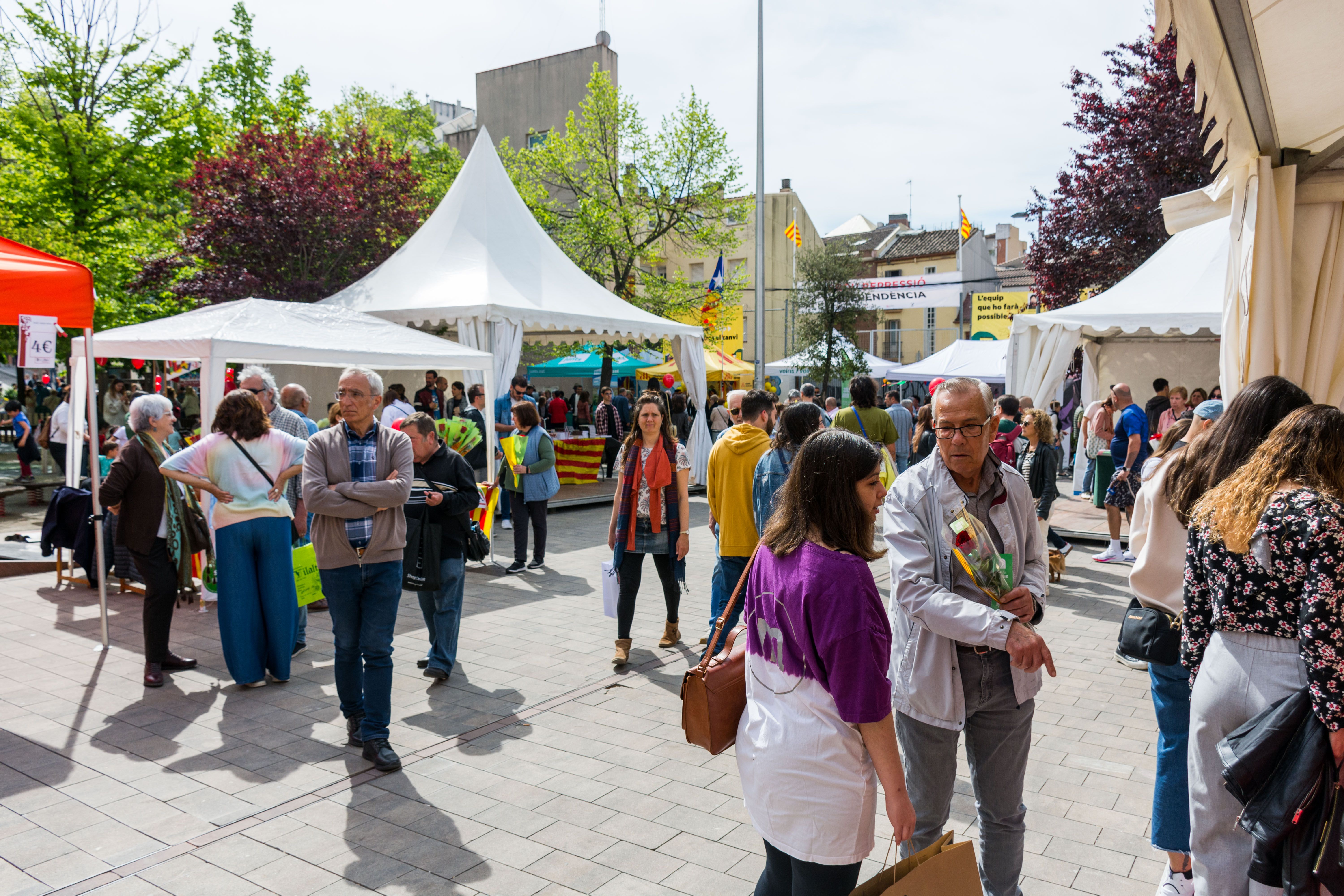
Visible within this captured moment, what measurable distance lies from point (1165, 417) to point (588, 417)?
46.1 ft

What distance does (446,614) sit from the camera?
5.59 meters

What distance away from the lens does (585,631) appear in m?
6.72

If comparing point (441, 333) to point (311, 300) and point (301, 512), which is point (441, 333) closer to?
point (311, 300)

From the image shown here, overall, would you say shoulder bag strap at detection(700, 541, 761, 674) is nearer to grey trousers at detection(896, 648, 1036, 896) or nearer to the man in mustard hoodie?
grey trousers at detection(896, 648, 1036, 896)

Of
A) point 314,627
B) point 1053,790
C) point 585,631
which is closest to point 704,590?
point 585,631

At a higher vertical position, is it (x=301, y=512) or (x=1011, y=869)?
(x=301, y=512)

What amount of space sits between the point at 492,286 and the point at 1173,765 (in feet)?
35.3

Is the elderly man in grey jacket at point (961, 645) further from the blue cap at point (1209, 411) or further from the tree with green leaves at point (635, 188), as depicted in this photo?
the tree with green leaves at point (635, 188)

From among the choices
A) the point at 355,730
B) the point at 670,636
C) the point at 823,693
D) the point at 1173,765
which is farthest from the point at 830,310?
the point at 823,693

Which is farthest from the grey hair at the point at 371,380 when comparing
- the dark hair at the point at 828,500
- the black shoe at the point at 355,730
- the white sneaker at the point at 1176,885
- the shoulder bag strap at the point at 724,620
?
the white sneaker at the point at 1176,885

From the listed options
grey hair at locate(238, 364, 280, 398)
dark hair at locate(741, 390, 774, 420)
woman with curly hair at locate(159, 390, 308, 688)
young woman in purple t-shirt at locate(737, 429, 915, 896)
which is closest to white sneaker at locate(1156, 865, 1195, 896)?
young woman in purple t-shirt at locate(737, 429, 915, 896)

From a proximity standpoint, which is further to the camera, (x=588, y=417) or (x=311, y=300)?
(x=588, y=417)

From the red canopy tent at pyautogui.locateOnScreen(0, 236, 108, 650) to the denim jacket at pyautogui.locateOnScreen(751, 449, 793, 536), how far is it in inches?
168

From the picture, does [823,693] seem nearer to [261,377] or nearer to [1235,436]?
[1235,436]
